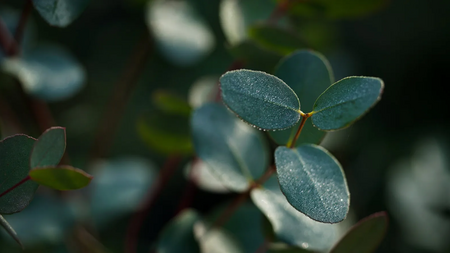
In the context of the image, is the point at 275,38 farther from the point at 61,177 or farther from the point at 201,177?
the point at 61,177

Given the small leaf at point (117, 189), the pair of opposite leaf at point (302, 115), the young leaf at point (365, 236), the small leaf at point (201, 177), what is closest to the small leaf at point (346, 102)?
the pair of opposite leaf at point (302, 115)

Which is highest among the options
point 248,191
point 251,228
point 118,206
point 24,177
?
point 24,177

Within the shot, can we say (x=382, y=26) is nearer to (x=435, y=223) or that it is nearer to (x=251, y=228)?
(x=435, y=223)

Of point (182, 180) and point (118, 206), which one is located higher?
point (118, 206)

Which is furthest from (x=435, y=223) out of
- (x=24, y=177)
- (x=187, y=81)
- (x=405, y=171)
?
(x=24, y=177)

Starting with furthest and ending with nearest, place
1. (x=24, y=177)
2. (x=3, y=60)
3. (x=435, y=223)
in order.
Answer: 1. (x=435, y=223)
2. (x=3, y=60)
3. (x=24, y=177)

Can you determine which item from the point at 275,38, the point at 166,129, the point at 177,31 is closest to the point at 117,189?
the point at 166,129
